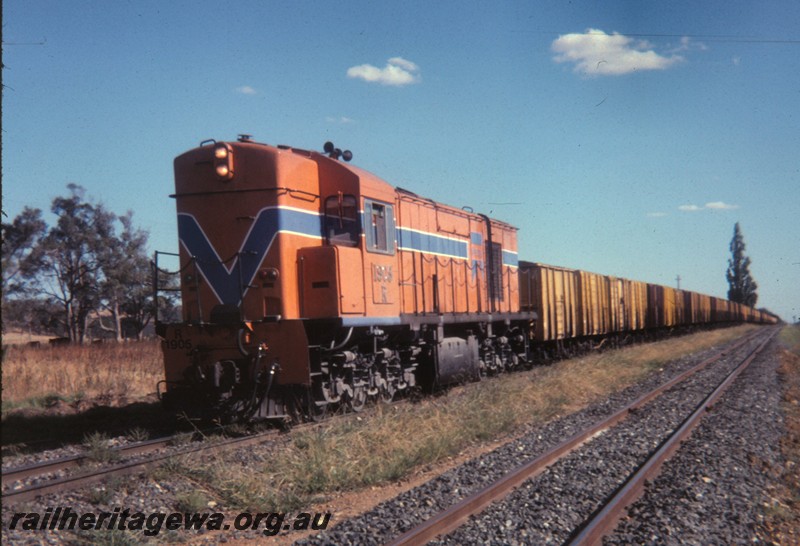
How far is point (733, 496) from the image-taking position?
6105mm

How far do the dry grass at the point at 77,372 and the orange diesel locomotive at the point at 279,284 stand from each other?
15.9 ft

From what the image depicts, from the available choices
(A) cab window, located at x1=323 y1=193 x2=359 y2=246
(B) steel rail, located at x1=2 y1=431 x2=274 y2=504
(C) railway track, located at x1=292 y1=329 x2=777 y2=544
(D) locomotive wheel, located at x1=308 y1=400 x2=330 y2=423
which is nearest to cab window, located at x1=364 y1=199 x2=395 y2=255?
(A) cab window, located at x1=323 y1=193 x2=359 y2=246

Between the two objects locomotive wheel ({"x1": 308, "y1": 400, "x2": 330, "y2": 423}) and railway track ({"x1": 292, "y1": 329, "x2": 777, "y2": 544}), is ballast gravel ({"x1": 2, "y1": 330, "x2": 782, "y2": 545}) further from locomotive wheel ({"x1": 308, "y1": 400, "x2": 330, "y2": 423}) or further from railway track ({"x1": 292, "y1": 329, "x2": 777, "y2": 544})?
locomotive wheel ({"x1": 308, "y1": 400, "x2": 330, "y2": 423})

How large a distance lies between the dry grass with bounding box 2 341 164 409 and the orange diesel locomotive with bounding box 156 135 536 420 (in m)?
4.85

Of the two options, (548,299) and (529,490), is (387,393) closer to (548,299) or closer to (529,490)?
(529,490)

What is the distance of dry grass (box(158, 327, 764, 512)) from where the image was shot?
6.14m

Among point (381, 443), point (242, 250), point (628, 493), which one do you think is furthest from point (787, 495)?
point (242, 250)

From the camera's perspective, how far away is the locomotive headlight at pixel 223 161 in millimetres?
9320

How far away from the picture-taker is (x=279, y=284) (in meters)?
9.11

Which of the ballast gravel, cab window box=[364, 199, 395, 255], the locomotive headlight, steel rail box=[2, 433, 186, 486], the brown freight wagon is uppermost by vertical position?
the locomotive headlight

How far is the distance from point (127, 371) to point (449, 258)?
8.32m

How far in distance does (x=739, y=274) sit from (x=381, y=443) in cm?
10615

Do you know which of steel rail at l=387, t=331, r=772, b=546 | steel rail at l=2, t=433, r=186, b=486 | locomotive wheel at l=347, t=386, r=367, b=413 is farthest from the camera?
locomotive wheel at l=347, t=386, r=367, b=413

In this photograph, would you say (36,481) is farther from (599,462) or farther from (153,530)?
(599,462)
